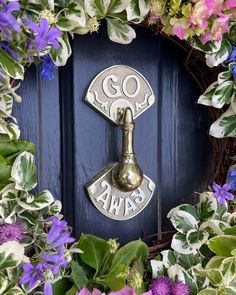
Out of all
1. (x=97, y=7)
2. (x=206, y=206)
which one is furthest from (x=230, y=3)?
(x=206, y=206)

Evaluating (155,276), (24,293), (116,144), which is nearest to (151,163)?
(116,144)

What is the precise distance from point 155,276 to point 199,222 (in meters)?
Result: 0.11

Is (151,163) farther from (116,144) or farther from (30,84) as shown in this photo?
(30,84)

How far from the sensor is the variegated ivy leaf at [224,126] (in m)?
0.93

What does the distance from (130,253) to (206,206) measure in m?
0.15

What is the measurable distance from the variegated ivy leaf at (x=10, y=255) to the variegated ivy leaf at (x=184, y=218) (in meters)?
0.29

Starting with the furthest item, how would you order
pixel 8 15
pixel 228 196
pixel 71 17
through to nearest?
pixel 228 196 → pixel 71 17 → pixel 8 15

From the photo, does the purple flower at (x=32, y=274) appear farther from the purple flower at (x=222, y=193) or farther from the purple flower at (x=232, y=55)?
the purple flower at (x=232, y=55)

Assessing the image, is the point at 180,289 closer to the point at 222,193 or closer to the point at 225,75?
the point at 222,193

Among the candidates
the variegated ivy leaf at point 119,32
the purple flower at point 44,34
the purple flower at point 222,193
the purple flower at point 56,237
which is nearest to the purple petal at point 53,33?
the purple flower at point 44,34

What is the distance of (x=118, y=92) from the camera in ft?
2.99

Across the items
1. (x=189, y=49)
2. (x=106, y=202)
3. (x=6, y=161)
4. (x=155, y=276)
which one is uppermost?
(x=189, y=49)

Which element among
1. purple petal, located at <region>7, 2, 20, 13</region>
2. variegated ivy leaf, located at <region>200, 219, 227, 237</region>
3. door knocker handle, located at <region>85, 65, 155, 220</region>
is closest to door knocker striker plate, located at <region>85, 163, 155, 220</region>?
door knocker handle, located at <region>85, 65, 155, 220</region>

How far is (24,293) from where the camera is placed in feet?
2.37
